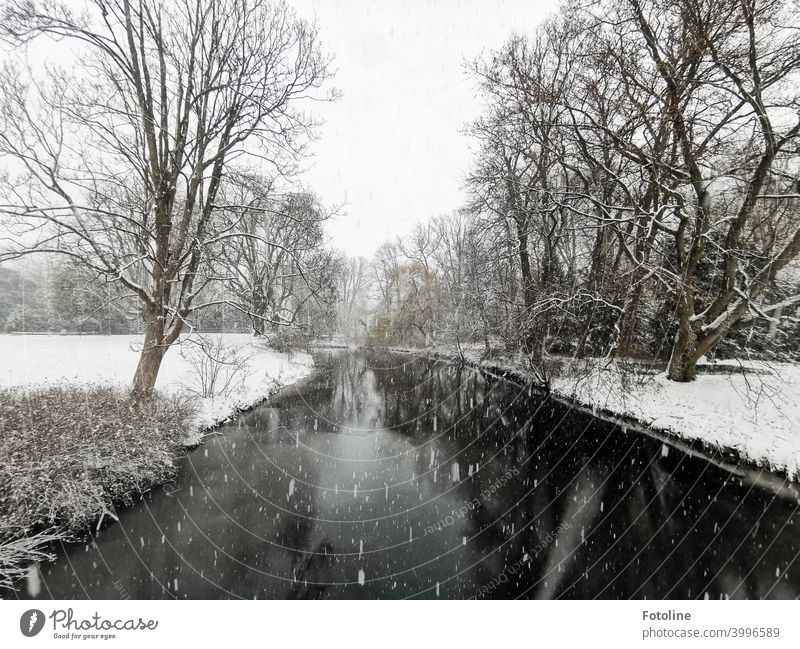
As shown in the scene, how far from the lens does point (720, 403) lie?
537 centimetres

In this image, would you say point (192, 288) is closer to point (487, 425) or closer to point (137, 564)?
point (137, 564)

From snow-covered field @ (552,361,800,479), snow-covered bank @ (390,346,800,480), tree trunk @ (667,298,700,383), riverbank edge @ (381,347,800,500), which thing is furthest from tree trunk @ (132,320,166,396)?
tree trunk @ (667,298,700,383)

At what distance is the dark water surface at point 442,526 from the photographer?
8.93 feet

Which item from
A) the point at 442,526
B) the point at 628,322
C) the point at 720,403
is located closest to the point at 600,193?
the point at 628,322

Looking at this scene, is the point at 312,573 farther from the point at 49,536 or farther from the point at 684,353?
the point at 684,353

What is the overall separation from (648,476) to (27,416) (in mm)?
8700

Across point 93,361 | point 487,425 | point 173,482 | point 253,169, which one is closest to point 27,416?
point 173,482

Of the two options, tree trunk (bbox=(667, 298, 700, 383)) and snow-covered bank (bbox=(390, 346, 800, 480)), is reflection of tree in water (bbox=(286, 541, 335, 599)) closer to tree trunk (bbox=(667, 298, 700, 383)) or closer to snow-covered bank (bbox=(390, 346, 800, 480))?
snow-covered bank (bbox=(390, 346, 800, 480))
